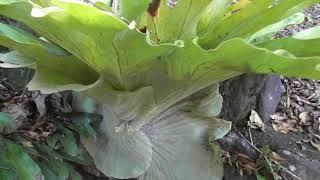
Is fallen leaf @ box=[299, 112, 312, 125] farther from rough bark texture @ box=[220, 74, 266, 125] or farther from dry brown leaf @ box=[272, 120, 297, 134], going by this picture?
rough bark texture @ box=[220, 74, 266, 125]

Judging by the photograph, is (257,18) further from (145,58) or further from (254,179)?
(254,179)

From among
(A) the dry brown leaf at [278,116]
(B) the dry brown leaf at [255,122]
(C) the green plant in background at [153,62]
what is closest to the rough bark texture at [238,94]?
(B) the dry brown leaf at [255,122]

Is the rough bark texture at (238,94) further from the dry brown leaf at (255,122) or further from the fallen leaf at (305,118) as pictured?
the fallen leaf at (305,118)

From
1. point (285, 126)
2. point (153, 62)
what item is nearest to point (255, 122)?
point (285, 126)

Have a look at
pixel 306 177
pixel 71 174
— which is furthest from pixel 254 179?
pixel 71 174

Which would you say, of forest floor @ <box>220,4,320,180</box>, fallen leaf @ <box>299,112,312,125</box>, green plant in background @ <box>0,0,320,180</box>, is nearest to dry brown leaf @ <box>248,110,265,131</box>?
forest floor @ <box>220,4,320,180</box>

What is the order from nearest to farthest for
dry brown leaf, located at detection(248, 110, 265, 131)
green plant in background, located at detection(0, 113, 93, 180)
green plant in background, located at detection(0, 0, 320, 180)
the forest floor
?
green plant in background, located at detection(0, 0, 320, 180) < green plant in background, located at detection(0, 113, 93, 180) < the forest floor < dry brown leaf, located at detection(248, 110, 265, 131)

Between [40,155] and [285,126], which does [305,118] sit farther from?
[40,155]
